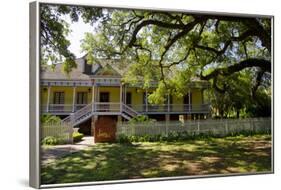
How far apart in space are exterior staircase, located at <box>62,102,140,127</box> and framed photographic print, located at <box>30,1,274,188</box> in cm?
2

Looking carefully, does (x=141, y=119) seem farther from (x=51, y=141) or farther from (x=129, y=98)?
(x=51, y=141)

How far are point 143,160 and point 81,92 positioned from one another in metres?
1.47

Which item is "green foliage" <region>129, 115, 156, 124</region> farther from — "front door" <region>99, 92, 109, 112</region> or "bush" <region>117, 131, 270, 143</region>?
"front door" <region>99, 92, 109, 112</region>

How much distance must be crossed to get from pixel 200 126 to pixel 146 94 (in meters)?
1.17

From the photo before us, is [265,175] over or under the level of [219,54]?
under

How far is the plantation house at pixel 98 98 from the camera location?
8703 millimetres

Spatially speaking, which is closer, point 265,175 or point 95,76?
point 95,76

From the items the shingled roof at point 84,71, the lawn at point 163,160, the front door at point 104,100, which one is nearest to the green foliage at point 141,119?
the lawn at point 163,160

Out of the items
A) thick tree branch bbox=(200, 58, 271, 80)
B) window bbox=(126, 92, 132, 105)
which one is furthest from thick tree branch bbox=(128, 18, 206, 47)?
thick tree branch bbox=(200, 58, 271, 80)

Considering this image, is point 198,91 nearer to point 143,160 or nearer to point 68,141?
point 143,160

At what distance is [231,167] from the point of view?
10086mm

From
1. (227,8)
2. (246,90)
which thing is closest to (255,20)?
(227,8)

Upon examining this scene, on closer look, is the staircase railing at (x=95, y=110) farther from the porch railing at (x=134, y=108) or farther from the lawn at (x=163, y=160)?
the lawn at (x=163, y=160)

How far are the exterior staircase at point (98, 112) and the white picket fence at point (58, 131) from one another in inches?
3.3
